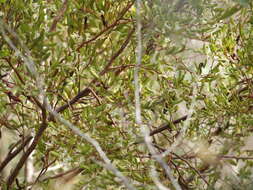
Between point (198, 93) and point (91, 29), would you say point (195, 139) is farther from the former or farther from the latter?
point (91, 29)

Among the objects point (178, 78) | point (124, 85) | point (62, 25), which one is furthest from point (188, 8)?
point (62, 25)

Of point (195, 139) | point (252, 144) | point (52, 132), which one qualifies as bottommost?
point (252, 144)

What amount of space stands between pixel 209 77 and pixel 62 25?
487 mm

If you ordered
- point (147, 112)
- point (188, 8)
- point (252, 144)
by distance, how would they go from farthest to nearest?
point (252, 144)
point (147, 112)
point (188, 8)

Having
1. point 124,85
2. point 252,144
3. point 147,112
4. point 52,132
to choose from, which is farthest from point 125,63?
point 252,144

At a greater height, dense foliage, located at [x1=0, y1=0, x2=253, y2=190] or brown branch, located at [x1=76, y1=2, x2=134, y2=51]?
brown branch, located at [x1=76, y1=2, x2=134, y2=51]

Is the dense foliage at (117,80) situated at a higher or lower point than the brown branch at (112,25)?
A: lower

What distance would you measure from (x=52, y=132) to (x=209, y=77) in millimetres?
488

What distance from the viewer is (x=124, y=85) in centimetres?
135

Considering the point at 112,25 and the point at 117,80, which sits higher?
the point at 112,25

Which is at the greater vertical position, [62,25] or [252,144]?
[62,25]

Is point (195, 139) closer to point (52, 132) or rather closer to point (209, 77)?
point (209, 77)

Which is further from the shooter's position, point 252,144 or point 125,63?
point 252,144

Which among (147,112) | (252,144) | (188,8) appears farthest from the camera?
(252,144)
